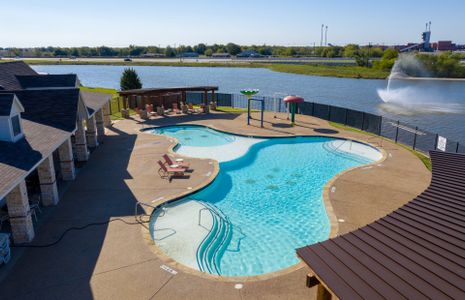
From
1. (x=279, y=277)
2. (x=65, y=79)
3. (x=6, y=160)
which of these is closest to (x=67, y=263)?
→ (x=6, y=160)

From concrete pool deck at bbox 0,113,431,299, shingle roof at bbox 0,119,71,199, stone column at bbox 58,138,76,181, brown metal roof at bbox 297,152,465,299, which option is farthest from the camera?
stone column at bbox 58,138,76,181

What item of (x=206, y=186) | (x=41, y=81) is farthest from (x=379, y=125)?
(x=41, y=81)

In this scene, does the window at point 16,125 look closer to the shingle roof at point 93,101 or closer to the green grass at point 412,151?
the shingle roof at point 93,101

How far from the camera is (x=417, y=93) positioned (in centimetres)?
6631

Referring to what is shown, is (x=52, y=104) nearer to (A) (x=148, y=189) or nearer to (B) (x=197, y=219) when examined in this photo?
(A) (x=148, y=189)

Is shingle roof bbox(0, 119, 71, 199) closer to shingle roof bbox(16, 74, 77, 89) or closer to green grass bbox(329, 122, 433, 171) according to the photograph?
shingle roof bbox(16, 74, 77, 89)

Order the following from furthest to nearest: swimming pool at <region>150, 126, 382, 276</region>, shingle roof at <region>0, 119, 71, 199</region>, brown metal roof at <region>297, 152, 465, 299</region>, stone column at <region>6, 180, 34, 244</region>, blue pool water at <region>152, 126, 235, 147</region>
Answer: blue pool water at <region>152, 126, 235, 147</region>
swimming pool at <region>150, 126, 382, 276</region>
stone column at <region>6, 180, 34, 244</region>
shingle roof at <region>0, 119, 71, 199</region>
brown metal roof at <region>297, 152, 465, 299</region>

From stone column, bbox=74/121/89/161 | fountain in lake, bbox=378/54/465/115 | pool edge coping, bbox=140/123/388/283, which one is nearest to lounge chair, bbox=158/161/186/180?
pool edge coping, bbox=140/123/388/283

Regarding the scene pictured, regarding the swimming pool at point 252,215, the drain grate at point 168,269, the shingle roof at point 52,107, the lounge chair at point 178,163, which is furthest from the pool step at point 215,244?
the shingle roof at point 52,107

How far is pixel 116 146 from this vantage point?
79.3ft

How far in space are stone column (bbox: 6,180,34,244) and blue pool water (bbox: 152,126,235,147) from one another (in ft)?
47.6

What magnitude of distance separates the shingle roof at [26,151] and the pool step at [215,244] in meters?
6.56

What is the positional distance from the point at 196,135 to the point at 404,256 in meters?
23.0

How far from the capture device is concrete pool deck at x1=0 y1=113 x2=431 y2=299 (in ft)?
32.7
